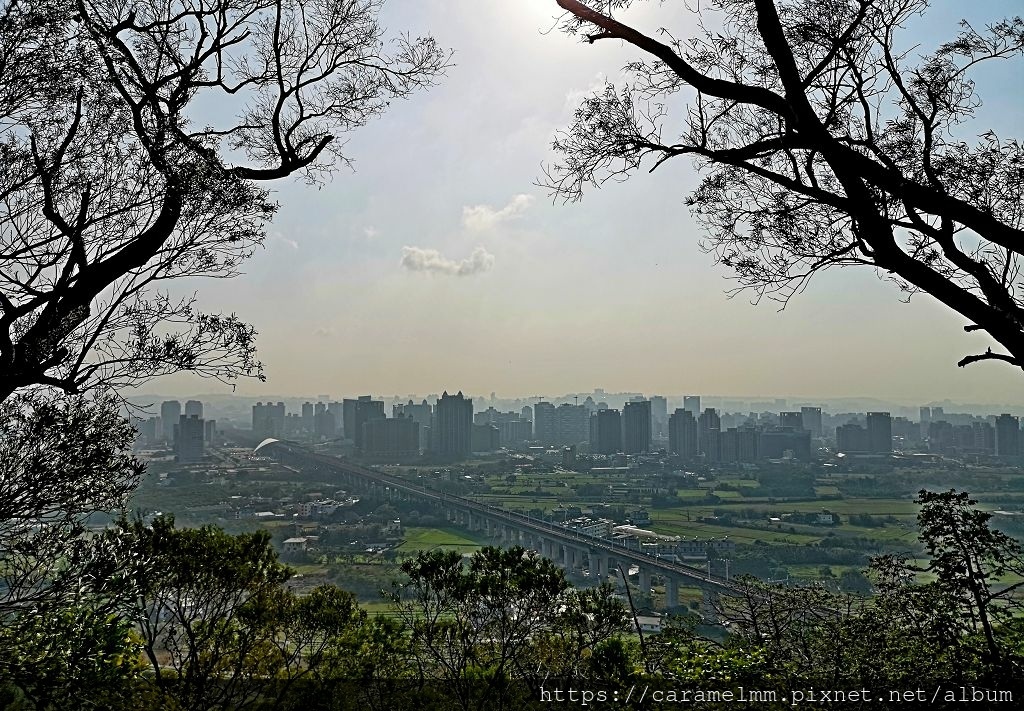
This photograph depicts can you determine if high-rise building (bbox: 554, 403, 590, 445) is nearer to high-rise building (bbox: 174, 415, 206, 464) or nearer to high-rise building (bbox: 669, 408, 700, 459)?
high-rise building (bbox: 669, 408, 700, 459)

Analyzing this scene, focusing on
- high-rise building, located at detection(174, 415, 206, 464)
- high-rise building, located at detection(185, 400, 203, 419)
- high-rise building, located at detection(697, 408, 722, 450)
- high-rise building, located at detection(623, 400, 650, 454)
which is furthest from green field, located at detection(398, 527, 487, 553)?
high-rise building, located at detection(697, 408, 722, 450)

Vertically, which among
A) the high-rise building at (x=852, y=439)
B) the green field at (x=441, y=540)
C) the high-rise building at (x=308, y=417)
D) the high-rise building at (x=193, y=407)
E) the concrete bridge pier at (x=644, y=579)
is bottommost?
the green field at (x=441, y=540)

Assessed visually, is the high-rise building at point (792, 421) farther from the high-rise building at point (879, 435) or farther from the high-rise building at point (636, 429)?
the high-rise building at point (636, 429)

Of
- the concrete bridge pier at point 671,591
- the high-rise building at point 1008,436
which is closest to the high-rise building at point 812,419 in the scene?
the high-rise building at point 1008,436

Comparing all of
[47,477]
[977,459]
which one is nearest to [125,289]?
[47,477]

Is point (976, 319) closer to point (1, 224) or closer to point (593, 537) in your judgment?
point (1, 224)
